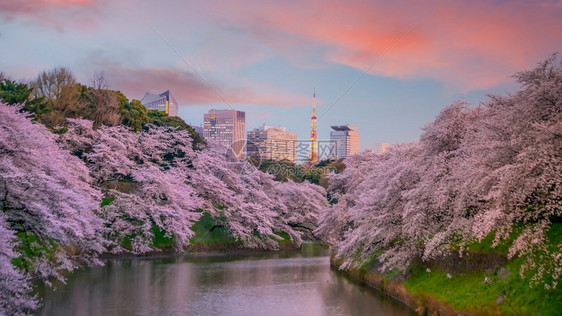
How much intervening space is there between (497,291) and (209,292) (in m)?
18.3

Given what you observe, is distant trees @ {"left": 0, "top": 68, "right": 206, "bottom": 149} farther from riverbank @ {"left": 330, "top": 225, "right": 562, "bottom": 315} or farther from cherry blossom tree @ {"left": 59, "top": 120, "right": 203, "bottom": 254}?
riverbank @ {"left": 330, "top": 225, "right": 562, "bottom": 315}

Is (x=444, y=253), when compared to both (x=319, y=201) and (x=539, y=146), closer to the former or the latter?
(x=539, y=146)

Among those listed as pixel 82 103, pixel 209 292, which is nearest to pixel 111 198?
pixel 82 103

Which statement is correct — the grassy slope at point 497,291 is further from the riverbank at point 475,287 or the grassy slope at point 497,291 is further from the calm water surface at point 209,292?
the calm water surface at point 209,292

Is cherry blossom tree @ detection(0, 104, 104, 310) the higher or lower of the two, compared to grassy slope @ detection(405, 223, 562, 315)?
higher

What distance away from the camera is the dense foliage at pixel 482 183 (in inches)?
723

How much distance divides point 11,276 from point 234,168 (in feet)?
184

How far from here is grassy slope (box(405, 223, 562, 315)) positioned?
17172 millimetres

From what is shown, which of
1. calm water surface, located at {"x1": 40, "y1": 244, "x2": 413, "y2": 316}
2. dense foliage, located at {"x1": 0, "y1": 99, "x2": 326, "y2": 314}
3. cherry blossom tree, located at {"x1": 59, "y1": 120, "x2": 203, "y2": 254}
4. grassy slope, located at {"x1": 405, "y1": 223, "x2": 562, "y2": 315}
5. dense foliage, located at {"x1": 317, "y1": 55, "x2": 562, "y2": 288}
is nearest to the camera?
grassy slope, located at {"x1": 405, "y1": 223, "x2": 562, "y2": 315}

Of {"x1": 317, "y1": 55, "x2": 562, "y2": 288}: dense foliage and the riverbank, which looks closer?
the riverbank

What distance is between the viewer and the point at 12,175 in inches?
894

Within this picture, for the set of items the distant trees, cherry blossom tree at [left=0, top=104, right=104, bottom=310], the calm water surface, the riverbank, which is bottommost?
the calm water surface

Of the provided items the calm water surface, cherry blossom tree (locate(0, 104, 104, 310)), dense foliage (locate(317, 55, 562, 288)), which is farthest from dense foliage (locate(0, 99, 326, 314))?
dense foliage (locate(317, 55, 562, 288))

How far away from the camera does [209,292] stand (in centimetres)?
3222
